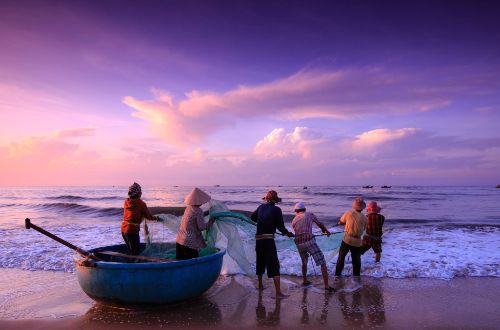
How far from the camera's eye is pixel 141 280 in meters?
5.38

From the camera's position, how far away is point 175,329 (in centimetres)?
508

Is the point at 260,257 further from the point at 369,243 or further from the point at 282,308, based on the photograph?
the point at 369,243

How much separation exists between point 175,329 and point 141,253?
283 centimetres

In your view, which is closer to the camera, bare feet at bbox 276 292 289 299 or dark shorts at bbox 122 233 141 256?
bare feet at bbox 276 292 289 299

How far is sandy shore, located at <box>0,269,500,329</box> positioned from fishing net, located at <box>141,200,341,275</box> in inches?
24.3

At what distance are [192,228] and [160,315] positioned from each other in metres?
1.45

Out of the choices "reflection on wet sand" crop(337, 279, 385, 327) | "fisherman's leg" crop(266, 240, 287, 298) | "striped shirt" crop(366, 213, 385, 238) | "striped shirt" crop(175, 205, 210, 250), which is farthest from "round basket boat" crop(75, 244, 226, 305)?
"striped shirt" crop(366, 213, 385, 238)

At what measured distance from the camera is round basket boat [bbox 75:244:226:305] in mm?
5367

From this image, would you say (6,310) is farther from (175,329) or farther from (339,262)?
(339,262)

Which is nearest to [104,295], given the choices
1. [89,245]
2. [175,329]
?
[175,329]

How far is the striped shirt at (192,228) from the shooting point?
6344mm

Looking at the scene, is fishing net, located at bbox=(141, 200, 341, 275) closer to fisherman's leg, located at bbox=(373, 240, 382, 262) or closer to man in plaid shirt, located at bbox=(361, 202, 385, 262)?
man in plaid shirt, located at bbox=(361, 202, 385, 262)

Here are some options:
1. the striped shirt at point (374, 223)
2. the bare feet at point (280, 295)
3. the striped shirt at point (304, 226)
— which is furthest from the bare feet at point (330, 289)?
the striped shirt at point (374, 223)

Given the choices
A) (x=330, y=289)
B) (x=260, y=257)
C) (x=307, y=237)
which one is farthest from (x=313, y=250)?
(x=260, y=257)
